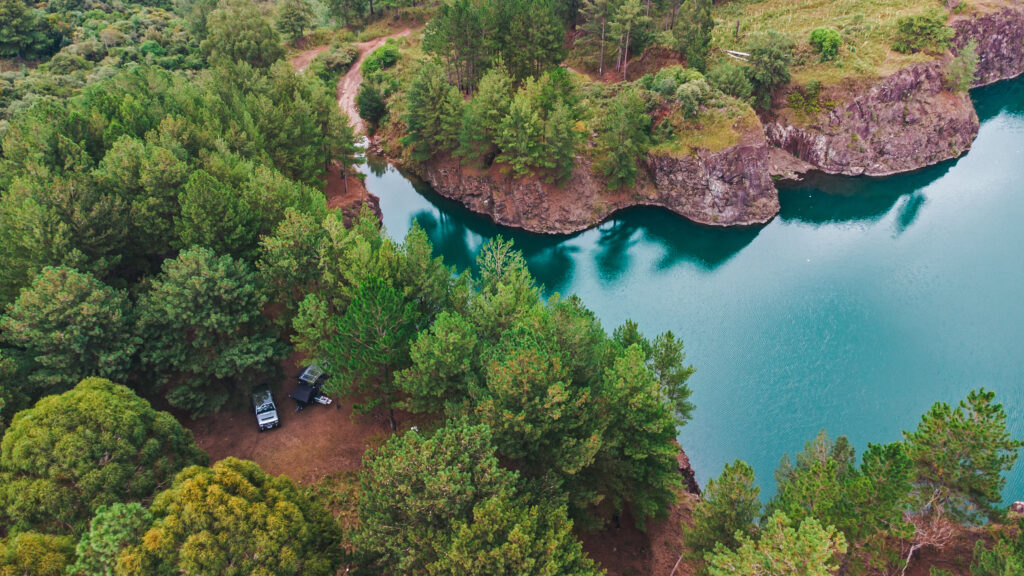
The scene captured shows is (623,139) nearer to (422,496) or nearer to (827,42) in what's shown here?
(827,42)

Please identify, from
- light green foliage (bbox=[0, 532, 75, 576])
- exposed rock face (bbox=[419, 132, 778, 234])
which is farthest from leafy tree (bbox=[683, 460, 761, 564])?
exposed rock face (bbox=[419, 132, 778, 234])

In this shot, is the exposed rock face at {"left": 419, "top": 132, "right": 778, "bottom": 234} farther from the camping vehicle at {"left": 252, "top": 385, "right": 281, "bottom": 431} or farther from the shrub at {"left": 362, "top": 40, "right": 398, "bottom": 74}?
the shrub at {"left": 362, "top": 40, "right": 398, "bottom": 74}

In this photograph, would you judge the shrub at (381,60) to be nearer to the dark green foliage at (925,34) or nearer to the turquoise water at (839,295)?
the turquoise water at (839,295)

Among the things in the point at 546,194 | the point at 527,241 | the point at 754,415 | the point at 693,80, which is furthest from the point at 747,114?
the point at 754,415

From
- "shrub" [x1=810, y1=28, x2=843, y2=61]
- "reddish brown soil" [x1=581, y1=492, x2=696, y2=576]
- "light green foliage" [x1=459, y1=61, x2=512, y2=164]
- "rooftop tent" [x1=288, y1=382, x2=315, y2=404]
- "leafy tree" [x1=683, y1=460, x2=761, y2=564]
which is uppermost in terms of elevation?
"shrub" [x1=810, y1=28, x2=843, y2=61]

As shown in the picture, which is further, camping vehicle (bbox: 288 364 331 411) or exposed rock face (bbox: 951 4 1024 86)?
exposed rock face (bbox: 951 4 1024 86)

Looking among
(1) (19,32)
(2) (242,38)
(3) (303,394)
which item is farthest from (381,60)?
(3) (303,394)

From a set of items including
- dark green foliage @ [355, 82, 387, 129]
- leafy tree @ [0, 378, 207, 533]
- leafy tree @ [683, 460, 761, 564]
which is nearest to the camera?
leafy tree @ [683, 460, 761, 564]
